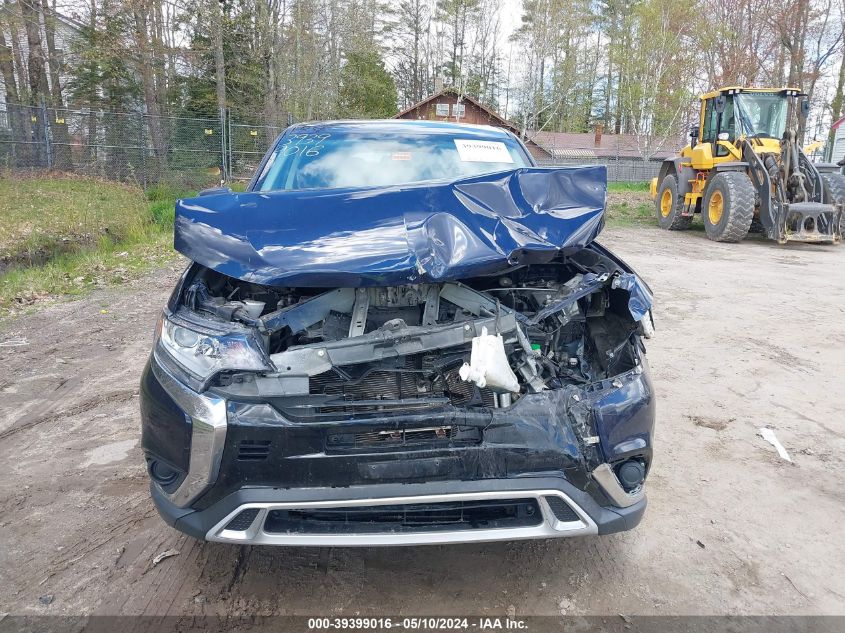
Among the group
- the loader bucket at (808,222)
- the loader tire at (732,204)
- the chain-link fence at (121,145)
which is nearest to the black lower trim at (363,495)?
the loader tire at (732,204)

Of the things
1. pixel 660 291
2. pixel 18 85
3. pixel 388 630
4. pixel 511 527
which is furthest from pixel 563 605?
pixel 18 85

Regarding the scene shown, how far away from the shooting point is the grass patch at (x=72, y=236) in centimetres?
731

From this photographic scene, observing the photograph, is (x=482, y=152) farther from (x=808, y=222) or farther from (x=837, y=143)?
(x=837, y=143)

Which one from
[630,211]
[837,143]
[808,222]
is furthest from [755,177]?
[837,143]

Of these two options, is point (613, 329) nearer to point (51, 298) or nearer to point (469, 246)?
point (469, 246)

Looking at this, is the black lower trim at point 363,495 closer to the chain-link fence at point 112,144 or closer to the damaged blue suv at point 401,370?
the damaged blue suv at point 401,370

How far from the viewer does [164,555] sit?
2.46 metres

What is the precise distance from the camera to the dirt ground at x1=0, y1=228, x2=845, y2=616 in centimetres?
226

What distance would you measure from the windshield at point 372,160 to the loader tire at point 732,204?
9158 millimetres

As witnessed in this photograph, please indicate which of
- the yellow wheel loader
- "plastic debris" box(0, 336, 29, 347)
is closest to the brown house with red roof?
the yellow wheel loader

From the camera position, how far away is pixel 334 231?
244 cm

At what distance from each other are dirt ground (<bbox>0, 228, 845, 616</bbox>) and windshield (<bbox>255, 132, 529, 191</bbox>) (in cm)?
183

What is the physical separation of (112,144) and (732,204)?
14506 mm

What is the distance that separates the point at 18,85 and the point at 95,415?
903 inches
